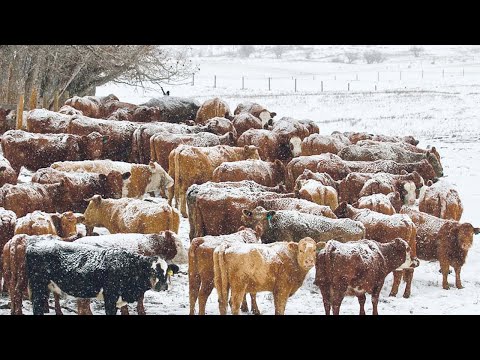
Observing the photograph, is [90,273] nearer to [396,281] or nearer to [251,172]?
[396,281]

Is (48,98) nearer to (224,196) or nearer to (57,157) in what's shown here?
(57,157)

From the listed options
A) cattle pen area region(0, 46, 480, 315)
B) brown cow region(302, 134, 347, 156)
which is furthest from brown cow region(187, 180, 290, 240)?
brown cow region(302, 134, 347, 156)

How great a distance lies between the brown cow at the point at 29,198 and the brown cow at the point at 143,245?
7.69ft

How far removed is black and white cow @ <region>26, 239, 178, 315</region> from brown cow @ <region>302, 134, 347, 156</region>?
9624mm

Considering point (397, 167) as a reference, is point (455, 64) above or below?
above

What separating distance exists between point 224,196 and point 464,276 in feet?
11.4

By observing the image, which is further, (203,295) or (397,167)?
(397,167)

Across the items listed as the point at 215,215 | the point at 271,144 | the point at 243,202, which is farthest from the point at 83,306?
the point at 271,144

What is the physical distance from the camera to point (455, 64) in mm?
57438

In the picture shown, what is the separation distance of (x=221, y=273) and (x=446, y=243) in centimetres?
397

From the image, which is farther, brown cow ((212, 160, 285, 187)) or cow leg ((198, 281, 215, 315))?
brown cow ((212, 160, 285, 187))

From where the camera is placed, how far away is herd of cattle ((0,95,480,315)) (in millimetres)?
8227

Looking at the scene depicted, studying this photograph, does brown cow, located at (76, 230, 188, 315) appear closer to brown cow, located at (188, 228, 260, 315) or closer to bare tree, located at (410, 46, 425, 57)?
brown cow, located at (188, 228, 260, 315)
